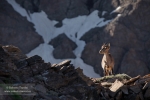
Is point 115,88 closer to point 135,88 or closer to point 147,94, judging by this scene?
point 135,88

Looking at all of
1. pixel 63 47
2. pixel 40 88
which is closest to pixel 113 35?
pixel 63 47

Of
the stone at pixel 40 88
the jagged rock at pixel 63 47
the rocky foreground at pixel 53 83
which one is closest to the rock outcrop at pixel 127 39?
the jagged rock at pixel 63 47

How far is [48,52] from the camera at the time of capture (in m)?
65.6

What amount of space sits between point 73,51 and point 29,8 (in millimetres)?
17280

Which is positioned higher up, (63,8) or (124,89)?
(63,8)

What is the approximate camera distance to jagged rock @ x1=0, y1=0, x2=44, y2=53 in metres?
65.2

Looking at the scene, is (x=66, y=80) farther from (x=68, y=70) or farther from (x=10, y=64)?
(x=10, y=64)

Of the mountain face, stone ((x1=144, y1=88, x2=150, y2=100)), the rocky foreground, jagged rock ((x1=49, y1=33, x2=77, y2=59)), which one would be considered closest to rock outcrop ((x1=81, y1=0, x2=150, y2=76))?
the mountain face

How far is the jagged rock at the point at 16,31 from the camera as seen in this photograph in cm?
6525

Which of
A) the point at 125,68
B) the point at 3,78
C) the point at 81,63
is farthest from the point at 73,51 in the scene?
the point at 3,78

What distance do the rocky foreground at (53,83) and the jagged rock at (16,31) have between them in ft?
167

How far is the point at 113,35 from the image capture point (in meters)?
63.3

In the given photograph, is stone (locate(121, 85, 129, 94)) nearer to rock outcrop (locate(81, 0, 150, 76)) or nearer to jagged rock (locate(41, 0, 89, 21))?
rock outcrop (locate(81, 0, 150, 76))

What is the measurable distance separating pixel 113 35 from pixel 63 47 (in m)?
9.67
